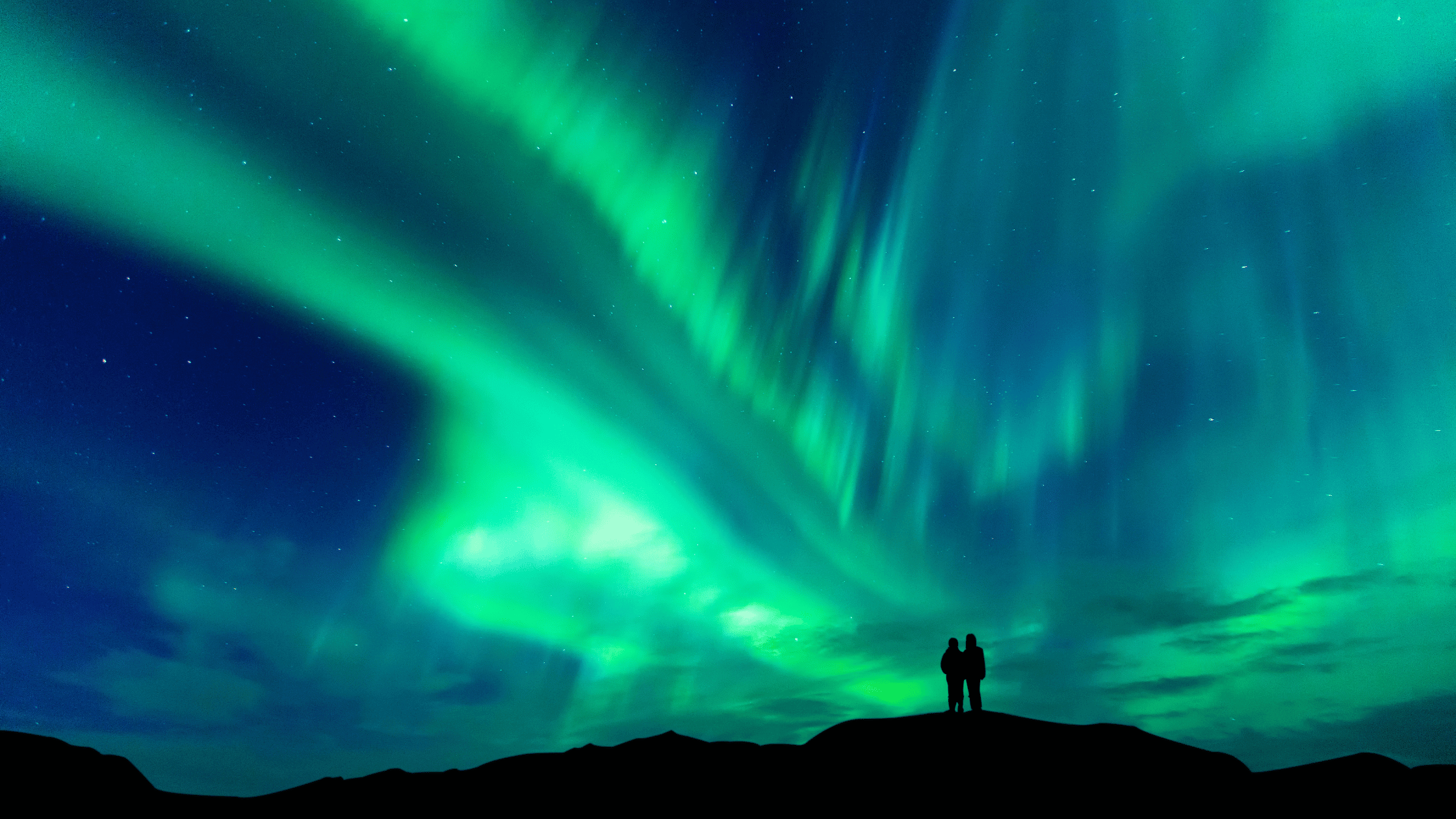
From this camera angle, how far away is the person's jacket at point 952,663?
73.4 feet

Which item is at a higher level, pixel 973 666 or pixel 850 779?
pixel 973 666

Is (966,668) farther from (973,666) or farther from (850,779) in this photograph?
(850,779)

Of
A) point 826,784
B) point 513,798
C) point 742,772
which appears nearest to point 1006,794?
point 826,784

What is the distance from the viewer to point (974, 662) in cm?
2230

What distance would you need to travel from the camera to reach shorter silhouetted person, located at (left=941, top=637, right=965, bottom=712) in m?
22.3

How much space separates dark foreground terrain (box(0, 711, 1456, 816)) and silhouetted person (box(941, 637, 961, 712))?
0.80 meters

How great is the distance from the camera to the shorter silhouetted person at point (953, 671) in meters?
22.3

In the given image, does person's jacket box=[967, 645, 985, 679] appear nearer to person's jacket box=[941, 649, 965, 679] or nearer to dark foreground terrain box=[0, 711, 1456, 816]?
person's jacket box=[941, 649, 965, 679]

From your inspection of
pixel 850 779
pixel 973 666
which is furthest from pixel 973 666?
pixel 850 779

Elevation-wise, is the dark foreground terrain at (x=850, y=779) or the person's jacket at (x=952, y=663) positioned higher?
the person's jacket at (x=952, y=663)

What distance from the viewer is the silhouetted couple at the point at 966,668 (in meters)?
22.2

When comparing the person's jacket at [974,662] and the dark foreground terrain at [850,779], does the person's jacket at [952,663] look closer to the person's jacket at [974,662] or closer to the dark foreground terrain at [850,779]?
the person's jacket at [974,662]

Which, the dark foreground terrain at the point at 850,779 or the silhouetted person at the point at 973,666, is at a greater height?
the silhouetted person at the point at 973,666

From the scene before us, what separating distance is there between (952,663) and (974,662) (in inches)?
26.1
